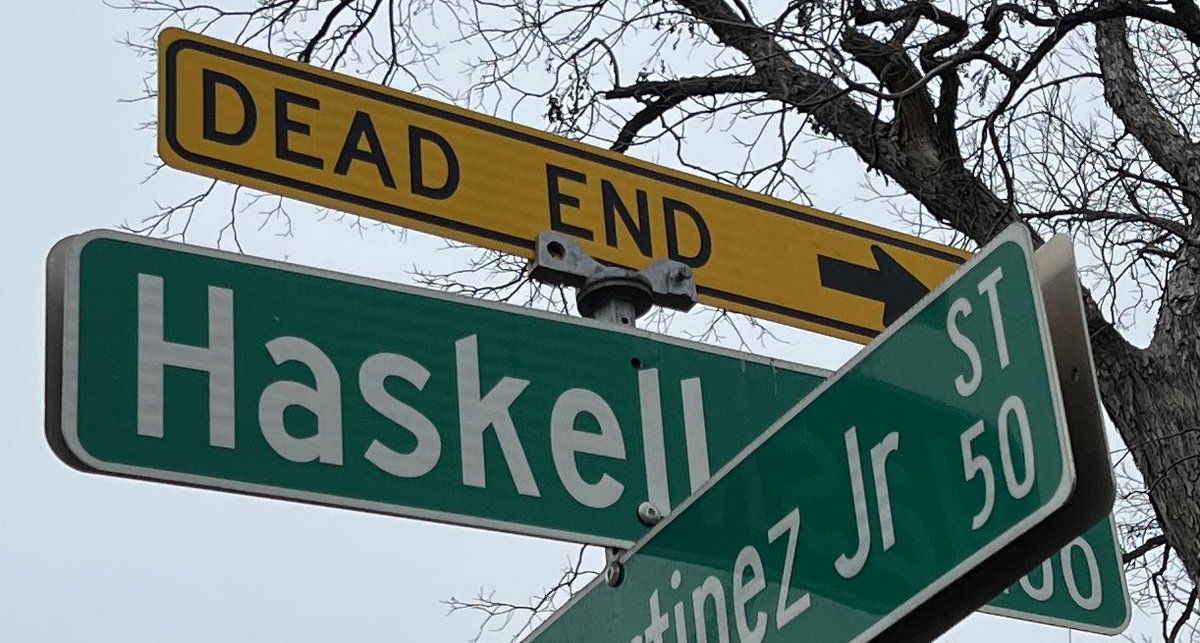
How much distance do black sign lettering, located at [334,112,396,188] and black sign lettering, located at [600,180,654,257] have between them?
350 millimetres

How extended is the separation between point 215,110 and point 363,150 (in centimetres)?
24

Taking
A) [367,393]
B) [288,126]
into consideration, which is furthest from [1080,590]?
[288,126]

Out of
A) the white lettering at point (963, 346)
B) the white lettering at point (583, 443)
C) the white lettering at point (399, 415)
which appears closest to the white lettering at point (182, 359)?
the white lettering at point (399, 415)

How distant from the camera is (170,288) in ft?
7.48

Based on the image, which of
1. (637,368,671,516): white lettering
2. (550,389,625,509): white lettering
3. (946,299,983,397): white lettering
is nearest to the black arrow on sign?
(637,368,671,516): white lettering

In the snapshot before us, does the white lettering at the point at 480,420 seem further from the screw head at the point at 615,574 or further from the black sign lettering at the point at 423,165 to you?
the black sign lettering at the point at 423,165

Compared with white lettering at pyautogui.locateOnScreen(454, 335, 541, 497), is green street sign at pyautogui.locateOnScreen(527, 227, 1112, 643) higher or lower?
lower

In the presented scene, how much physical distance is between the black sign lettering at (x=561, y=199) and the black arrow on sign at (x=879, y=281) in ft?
1.44

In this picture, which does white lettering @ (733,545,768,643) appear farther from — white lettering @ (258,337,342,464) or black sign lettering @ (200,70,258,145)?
black sign lettering @ (200,70,258,145)

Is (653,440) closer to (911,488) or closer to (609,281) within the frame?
(609,281)

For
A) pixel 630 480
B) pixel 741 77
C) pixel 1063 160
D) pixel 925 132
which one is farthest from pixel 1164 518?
pixel 630 480

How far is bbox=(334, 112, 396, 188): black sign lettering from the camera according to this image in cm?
278

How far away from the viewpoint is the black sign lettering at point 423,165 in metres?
2.81

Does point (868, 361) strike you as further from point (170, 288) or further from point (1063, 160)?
point (1063, 160)
